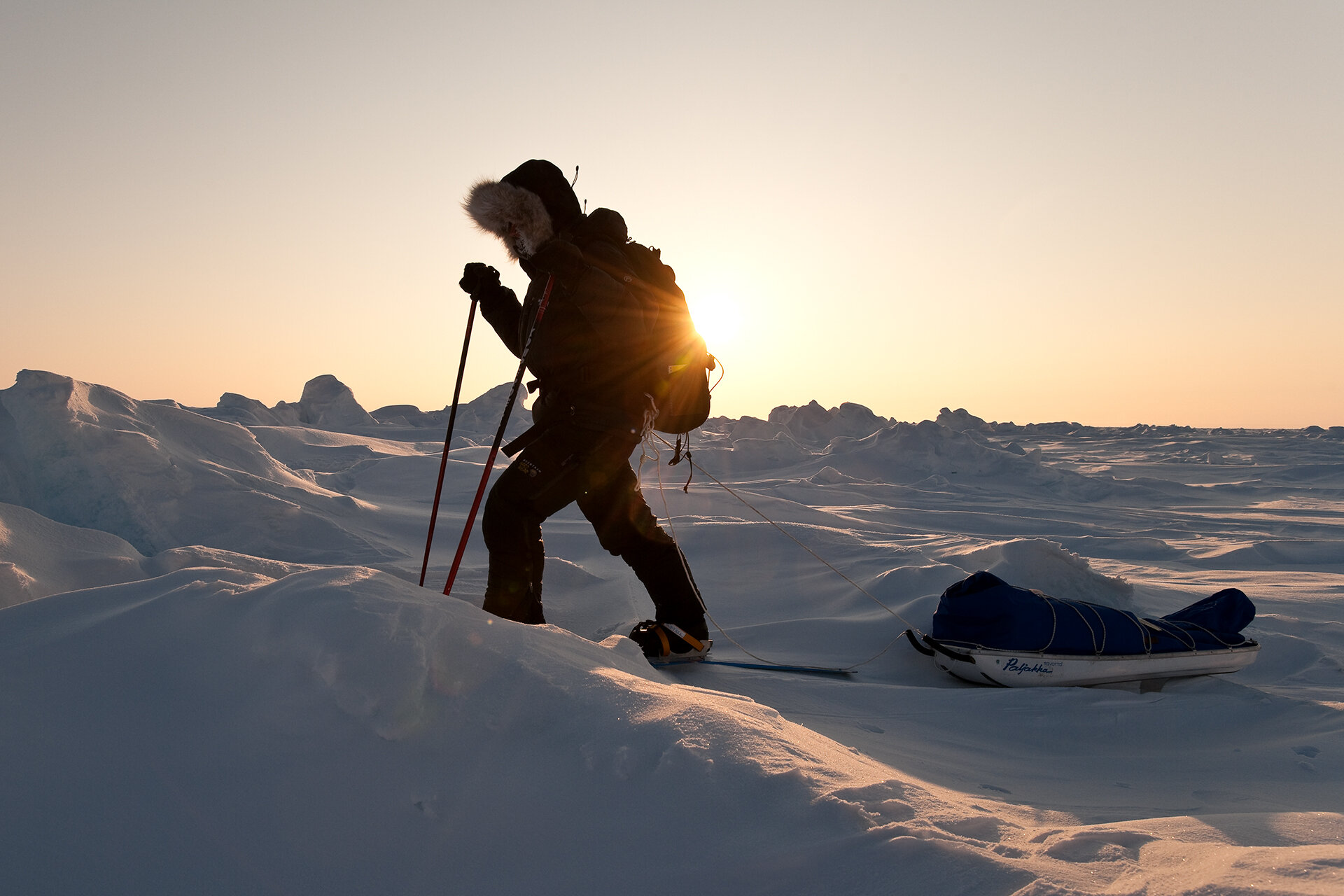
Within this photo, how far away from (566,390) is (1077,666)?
217cm

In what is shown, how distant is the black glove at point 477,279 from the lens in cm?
282

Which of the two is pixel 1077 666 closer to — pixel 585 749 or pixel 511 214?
pixel 585 749

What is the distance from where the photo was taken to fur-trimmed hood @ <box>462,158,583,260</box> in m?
2.56

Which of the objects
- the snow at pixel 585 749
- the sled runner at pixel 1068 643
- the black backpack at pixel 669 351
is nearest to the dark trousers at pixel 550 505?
the black backpack at pixel 669 351

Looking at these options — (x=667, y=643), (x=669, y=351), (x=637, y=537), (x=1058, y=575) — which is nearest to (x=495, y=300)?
(x=669, y=351)

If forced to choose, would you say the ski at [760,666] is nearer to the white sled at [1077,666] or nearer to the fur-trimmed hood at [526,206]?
the white sled at [1077,666]

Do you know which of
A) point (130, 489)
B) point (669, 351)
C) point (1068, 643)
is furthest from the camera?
point (130, 489)

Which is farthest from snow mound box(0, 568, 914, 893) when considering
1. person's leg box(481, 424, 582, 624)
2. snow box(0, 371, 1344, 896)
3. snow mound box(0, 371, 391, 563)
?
snow mound box(0, 371, 391, 563)

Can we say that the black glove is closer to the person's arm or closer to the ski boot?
the person's arm

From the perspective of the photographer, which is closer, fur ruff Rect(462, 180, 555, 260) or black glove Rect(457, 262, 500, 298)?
fur ruff Rect(462, 180, 555, 260)

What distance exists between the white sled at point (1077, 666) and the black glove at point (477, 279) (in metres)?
2.29

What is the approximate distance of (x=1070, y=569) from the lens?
12.4ft

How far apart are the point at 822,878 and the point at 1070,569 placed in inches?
134

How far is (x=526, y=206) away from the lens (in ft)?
8.42
